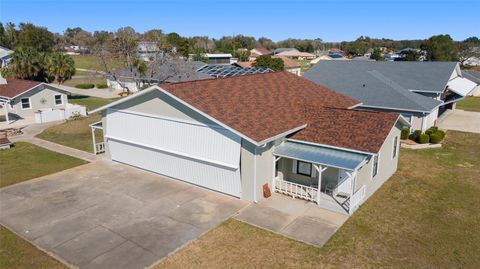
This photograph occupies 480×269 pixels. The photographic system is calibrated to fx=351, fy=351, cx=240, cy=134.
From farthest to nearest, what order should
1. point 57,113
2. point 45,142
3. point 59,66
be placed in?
point 59,66, point 57,113, point 45,142

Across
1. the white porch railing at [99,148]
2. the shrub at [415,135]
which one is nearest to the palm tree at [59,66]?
the white porch railing at [99,148]

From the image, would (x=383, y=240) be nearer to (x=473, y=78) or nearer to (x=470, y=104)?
(x=470, y=104)

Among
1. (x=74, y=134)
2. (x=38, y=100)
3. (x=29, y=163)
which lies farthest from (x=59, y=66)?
(x=29, y=163)

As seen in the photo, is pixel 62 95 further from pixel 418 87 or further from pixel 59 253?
pixel 418 87

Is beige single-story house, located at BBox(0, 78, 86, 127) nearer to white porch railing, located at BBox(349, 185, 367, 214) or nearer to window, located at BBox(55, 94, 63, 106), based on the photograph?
window, located at BBox(55, 94, 63, 106)

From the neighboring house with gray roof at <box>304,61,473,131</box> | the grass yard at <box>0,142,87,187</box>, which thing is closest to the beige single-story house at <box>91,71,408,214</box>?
the grass yard at <box>0,142,87,187</box>

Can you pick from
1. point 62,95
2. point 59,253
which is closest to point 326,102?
point 59,253
